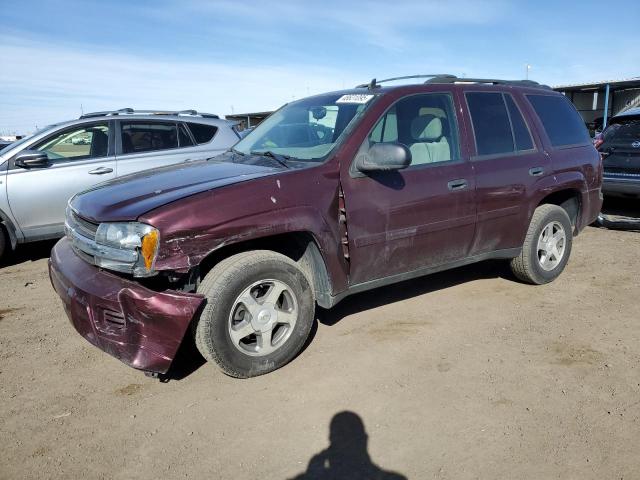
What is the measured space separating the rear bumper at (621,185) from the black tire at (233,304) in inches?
221

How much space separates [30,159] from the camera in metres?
5.71

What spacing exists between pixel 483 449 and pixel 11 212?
5.60 meters

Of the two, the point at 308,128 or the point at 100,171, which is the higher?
the point at 308,128

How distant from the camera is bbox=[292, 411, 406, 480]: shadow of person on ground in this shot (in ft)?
7.75

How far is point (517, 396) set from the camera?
2973mm

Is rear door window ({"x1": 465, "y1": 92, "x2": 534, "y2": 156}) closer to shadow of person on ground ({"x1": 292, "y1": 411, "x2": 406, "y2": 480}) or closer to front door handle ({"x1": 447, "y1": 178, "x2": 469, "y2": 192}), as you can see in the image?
front door handle ({"x1": 447, "y1": 178, "x2": 469, "y2": 192})

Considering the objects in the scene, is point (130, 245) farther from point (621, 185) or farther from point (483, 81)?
point (621, 185)

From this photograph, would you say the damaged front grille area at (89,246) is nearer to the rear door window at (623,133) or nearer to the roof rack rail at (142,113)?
the roof rack rail at (142,113)

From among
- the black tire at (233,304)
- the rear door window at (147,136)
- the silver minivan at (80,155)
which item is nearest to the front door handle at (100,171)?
the silver minivan at (80,155)

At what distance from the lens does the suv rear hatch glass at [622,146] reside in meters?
7.07

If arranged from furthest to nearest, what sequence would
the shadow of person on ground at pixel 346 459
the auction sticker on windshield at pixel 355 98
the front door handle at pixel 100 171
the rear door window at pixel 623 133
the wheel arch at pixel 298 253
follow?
the rear door window at pixel 623 133 → the front door handle at pixel 100 171 → the auction sticker on windshield at pixel 355 98 → the wheel arch at pixel 298 253 → the shadow of person on ground at pixel 346 459

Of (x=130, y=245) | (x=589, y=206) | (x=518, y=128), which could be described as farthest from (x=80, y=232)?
(x=589, y=206)

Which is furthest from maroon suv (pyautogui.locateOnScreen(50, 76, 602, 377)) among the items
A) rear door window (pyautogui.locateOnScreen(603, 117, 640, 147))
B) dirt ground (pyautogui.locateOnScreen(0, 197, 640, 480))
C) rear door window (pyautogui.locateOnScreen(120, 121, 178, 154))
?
rear door window (pyautogui.locateOnScreen(603, 117, 640, 147))

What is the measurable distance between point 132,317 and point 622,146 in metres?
7.25
